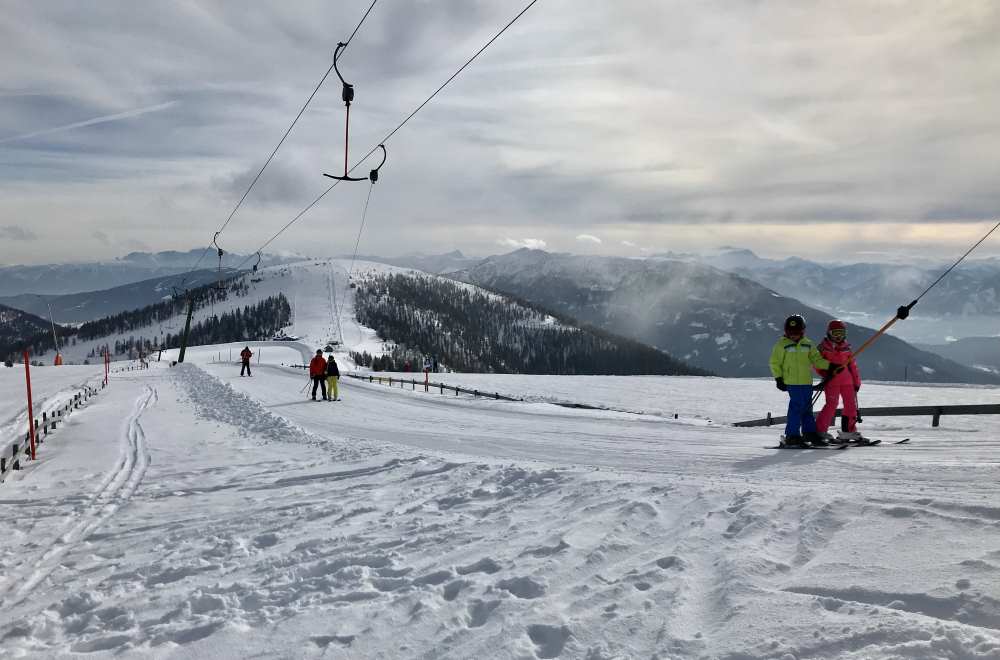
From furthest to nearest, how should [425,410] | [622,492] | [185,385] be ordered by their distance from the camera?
1. [185,385]
2. [425,410]
3. [622,492]

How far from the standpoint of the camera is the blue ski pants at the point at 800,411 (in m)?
11.1

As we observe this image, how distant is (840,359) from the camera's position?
11.3 m

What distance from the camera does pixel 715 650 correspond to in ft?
13.0

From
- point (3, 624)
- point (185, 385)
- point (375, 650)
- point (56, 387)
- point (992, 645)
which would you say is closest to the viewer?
point (992, 645)

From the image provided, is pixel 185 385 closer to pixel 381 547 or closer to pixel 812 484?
pixel 381 547

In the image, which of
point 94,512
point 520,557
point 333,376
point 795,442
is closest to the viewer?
point 520,557

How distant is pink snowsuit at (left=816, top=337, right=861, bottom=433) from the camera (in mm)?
11422

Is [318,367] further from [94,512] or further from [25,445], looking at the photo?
[94,512]

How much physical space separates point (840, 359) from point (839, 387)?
0.59 meters

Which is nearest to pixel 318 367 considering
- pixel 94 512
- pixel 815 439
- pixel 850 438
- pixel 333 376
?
pixel 333 376

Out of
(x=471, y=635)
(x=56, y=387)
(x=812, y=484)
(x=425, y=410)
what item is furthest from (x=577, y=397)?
(x=471, y=635)

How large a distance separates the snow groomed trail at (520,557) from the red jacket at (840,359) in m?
1.48

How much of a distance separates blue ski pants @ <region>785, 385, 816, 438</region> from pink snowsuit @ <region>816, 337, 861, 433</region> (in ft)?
1.24

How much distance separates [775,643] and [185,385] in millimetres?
32914
